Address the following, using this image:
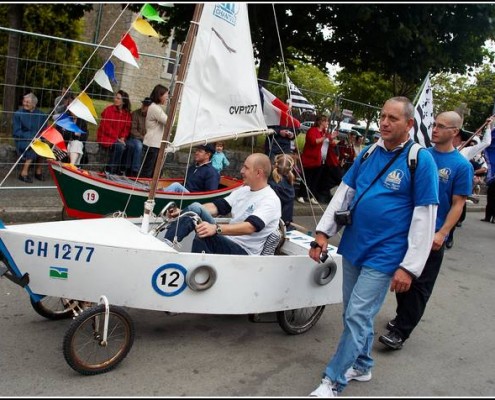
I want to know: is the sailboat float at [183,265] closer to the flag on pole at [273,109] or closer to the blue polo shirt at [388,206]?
the blue polo shirt at [388,206]

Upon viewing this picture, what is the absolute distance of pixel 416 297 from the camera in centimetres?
433

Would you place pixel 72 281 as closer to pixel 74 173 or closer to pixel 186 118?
pixel 186 118

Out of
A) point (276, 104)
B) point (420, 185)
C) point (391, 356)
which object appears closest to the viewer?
point (420, 185)

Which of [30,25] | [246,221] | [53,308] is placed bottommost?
[53,308]

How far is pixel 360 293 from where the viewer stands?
10.9 ft

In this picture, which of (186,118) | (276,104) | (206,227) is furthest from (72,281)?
(276,104)

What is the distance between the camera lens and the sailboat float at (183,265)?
3.33 metres

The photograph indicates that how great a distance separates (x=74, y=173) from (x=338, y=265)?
3.60m

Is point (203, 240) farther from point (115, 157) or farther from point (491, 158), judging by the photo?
point (491, 158)

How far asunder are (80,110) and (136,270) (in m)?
1.55

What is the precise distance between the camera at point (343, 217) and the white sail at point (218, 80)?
1.31 metres

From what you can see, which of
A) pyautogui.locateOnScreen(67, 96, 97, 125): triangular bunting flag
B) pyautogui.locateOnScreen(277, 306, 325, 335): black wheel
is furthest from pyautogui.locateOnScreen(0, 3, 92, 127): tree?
pyautogui.locateOnScreen(277, 306, 325, 335): black wheel

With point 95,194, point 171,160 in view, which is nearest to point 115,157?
point 171,160

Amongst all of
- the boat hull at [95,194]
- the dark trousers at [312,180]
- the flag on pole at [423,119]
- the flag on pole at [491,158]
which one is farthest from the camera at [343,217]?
the dark trousers at [312,180]
